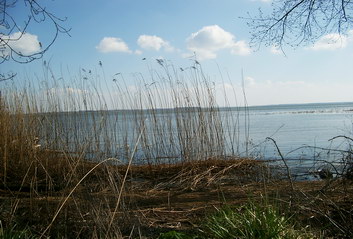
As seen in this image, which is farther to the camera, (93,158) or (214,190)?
(93,158)

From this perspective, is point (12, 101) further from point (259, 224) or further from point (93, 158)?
point (259, 224)

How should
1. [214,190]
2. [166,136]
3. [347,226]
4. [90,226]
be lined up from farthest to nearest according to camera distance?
[166,136], [214,190], [90,226], [347,226]

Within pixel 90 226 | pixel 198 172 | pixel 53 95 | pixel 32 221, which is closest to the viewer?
pixel 90 226

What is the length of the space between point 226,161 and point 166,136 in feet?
3.44

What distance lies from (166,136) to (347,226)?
3.89 metres

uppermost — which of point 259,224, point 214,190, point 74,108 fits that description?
point 74,108

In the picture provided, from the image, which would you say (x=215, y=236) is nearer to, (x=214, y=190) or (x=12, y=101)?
(x=214, y=190)

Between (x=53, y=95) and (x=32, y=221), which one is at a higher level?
(x=53, y=95)

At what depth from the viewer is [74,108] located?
5.38 metres

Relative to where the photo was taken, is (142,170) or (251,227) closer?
(251,227)

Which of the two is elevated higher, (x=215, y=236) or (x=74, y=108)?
(x=74, y=108)

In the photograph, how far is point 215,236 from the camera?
76.2 inches

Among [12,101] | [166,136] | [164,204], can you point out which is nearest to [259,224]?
[164,204]

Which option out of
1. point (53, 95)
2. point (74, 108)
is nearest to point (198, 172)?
point (74, 108)
